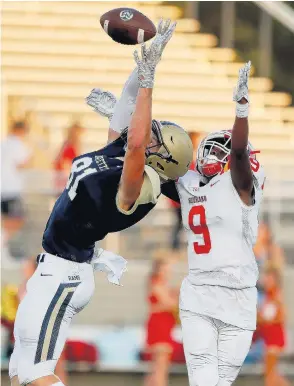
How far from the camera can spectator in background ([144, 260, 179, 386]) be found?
9875mm

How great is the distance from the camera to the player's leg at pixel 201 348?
600 cm

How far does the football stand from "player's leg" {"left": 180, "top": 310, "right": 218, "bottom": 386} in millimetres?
1398

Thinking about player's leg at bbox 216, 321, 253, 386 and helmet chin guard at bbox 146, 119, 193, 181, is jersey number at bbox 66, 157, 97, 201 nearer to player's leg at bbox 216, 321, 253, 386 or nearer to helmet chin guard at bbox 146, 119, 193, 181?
helmet chin guard at bbox 146, 119, 193, 181

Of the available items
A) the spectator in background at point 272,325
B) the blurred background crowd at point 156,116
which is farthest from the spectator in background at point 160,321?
the spectator in background at point 272,325

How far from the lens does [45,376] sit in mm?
5621

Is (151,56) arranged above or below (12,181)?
above

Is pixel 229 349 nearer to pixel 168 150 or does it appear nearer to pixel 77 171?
pixel 168 150

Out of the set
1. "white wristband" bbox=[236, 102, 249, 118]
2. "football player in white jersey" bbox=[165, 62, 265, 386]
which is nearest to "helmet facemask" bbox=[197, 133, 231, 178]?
"football player in white jersey" bbox=[165, 62, 265, 386]

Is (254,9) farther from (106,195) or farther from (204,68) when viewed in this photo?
(106,195)

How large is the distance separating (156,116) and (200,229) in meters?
8.03

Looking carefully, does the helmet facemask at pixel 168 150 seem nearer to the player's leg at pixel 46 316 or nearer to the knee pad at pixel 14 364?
the player's leg at pixel 46 316

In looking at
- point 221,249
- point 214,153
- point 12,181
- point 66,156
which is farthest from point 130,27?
point 12,181

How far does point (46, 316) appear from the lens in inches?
222

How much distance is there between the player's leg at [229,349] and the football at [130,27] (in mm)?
1476
